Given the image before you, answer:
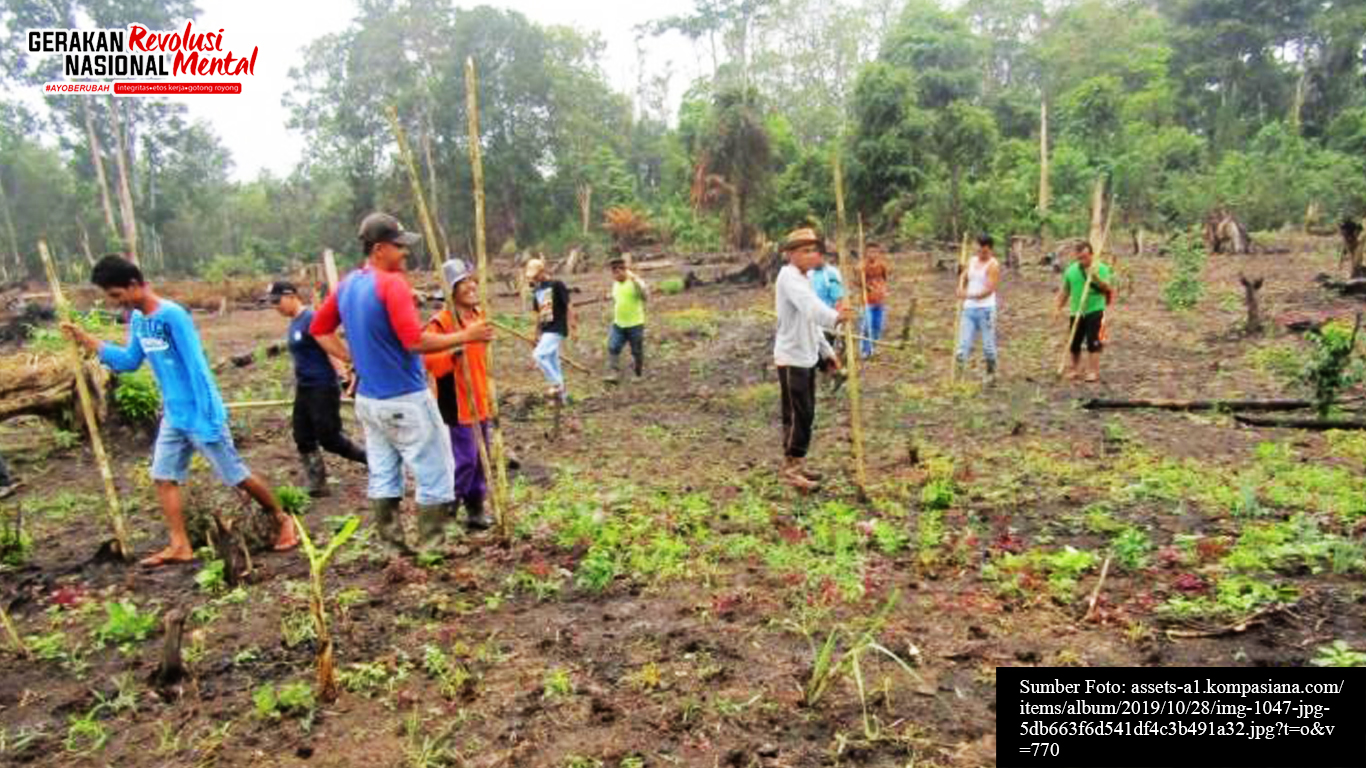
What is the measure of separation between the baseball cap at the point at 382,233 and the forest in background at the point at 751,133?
20185mm

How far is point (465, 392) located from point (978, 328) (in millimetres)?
6374

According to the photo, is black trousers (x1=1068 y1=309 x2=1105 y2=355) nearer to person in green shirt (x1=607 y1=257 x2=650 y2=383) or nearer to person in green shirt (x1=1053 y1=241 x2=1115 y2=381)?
person in green shirt (x1=1053 y1=241 x2=1115 y2=381)

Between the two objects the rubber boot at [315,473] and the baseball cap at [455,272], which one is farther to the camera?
the rubber boot at [315,473]

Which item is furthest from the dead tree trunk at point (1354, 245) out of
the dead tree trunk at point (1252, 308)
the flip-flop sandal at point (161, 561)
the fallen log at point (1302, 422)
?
the flip-flop sandal at point (161, 561)

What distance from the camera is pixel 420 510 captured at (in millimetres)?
4715

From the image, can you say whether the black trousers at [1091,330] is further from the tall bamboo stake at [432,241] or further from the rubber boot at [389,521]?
the rubber boot at [389,521]

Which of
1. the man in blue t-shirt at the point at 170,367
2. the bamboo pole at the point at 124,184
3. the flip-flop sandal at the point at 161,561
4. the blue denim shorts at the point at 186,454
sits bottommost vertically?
the flip-flop sandal at the point at 161,561

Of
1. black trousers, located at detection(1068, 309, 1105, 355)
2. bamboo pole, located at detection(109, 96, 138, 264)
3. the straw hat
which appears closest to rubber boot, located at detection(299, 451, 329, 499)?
the straw hat

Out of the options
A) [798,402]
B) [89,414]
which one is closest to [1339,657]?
[798,402]

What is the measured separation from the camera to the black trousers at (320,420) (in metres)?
6.12

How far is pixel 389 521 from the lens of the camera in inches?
186

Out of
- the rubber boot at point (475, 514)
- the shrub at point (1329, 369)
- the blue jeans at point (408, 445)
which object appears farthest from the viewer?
the shrub at point (1329, 369)

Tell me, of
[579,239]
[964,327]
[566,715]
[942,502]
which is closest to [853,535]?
[942,502]

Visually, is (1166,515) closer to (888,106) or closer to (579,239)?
(888,106)
